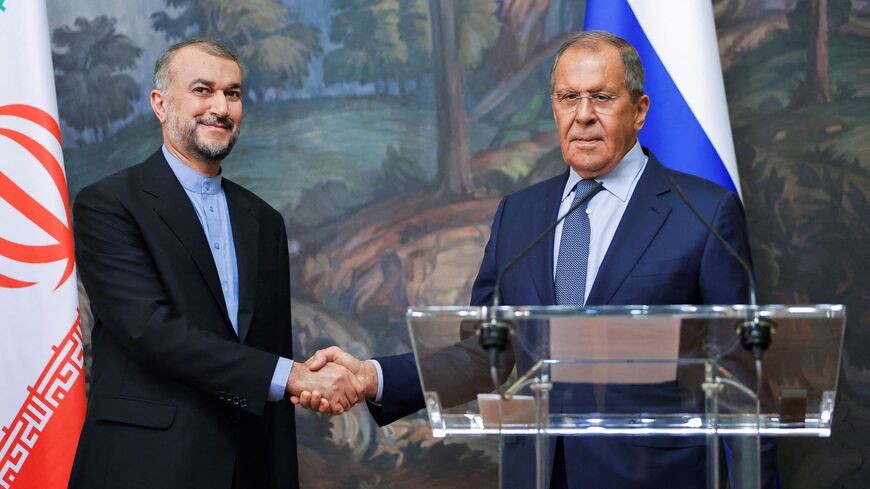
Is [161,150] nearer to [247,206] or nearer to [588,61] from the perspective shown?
[247,206]

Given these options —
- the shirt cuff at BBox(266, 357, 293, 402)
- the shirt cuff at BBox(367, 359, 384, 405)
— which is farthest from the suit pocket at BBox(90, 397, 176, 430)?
the shirt cuff at BBox(367, 359, 384, 405)

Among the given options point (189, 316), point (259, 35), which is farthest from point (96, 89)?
point (189, 316)

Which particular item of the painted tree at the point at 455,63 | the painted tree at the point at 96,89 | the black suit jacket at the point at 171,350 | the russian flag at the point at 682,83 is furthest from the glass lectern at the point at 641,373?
the painted tree at the point at 96,89

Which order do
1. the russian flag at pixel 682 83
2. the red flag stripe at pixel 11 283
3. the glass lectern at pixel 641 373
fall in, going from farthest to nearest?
the russian flag at pixel 682 83, the red flag stripe at pixel 11 283, the glass lectern at pixel 641 373

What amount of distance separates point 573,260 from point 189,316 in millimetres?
1221

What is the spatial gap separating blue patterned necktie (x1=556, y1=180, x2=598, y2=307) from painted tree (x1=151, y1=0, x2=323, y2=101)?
6.64 feet

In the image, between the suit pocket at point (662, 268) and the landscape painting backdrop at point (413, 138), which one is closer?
the suit pocket at point (662, 268)

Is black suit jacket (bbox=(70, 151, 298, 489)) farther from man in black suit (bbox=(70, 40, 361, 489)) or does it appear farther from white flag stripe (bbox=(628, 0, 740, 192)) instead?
white flag stripe (bbox=(628, 0, 740, 192))

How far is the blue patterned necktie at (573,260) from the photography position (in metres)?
3.18

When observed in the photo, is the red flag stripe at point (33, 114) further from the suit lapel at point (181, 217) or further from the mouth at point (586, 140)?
the mouth at point (586, 140)

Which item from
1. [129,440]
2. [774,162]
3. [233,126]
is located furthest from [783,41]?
[129,440]

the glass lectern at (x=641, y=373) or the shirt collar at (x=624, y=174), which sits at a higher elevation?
the shirt collar at (x=624, y=174)

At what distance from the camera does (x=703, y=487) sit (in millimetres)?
2834

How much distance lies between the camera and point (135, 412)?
11.1 feet
